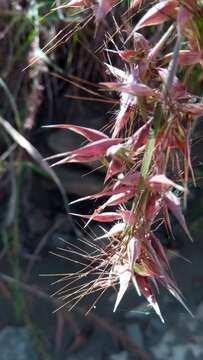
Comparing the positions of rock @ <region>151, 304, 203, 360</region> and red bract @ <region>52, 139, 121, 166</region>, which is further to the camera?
rock @ <region>151, 304, 203, 360</region>

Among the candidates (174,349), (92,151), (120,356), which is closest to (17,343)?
(120,356)

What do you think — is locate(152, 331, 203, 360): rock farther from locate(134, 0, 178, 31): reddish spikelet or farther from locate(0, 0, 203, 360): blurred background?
locate(134, 0, 178, 31): reddish spikelet

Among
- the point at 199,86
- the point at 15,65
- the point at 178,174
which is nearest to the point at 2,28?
the point at 15,65

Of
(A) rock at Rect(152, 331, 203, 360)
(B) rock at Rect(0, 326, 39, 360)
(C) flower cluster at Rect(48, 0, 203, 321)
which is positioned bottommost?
(A) rock at Rect(152, 331, 203, 360)

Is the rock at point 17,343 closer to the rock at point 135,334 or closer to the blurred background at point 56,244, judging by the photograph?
the blurred background at point 56,244

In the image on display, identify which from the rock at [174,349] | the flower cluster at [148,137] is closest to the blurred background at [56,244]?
the rock at [174,349]

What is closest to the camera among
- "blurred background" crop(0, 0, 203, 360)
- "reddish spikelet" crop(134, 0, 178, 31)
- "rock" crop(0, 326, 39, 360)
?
"reddish spikelet" crop(134, 0, 178, 31)

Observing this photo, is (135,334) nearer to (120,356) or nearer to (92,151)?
(120,356)

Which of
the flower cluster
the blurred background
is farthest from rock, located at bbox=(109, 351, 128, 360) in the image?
the flower cluster

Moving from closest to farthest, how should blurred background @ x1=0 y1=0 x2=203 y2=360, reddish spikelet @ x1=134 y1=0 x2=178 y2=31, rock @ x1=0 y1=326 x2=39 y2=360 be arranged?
reddish spikelet @ x1=134 y1=0 x2=178 y2=31, blurred background @ x1=0 y1=0 x2=203 y2=360, rock @ x1=0 y1=326 x2=39 y2=360
